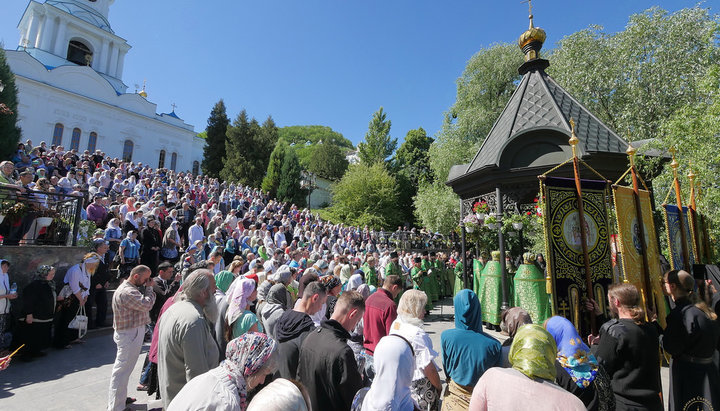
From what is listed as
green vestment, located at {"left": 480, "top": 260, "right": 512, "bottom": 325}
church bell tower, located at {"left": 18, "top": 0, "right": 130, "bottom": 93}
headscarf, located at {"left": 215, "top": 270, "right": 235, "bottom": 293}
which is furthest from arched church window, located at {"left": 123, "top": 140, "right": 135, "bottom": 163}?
green vestment, located at {"left": 480, "top": 260, "right": 512, "bottom": 325}

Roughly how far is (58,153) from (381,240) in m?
19.6

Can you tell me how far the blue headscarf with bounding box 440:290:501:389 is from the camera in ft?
9.39

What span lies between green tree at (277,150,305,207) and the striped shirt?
3710 cm

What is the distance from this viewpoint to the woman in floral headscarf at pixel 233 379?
176 cm

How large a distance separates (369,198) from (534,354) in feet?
122

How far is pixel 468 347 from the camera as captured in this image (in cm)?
293

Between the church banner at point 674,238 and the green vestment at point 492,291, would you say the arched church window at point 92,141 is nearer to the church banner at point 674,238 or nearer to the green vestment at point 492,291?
the green vestment at point 492,291

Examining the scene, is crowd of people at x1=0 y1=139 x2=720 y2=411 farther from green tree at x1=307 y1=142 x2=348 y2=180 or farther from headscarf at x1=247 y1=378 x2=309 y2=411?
green tree at x1=307 y1=142 x2=348 y2=180

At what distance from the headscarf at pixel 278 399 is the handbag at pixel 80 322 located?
23.1ft

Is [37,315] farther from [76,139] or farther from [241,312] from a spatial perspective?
[76,139]

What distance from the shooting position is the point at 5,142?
1800 centimetres

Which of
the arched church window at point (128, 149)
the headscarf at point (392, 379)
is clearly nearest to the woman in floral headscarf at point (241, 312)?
the headscarf at point (392, 379)

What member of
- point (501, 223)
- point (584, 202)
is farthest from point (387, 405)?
point (501, 223)

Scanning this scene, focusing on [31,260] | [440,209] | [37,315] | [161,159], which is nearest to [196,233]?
[31,260]
